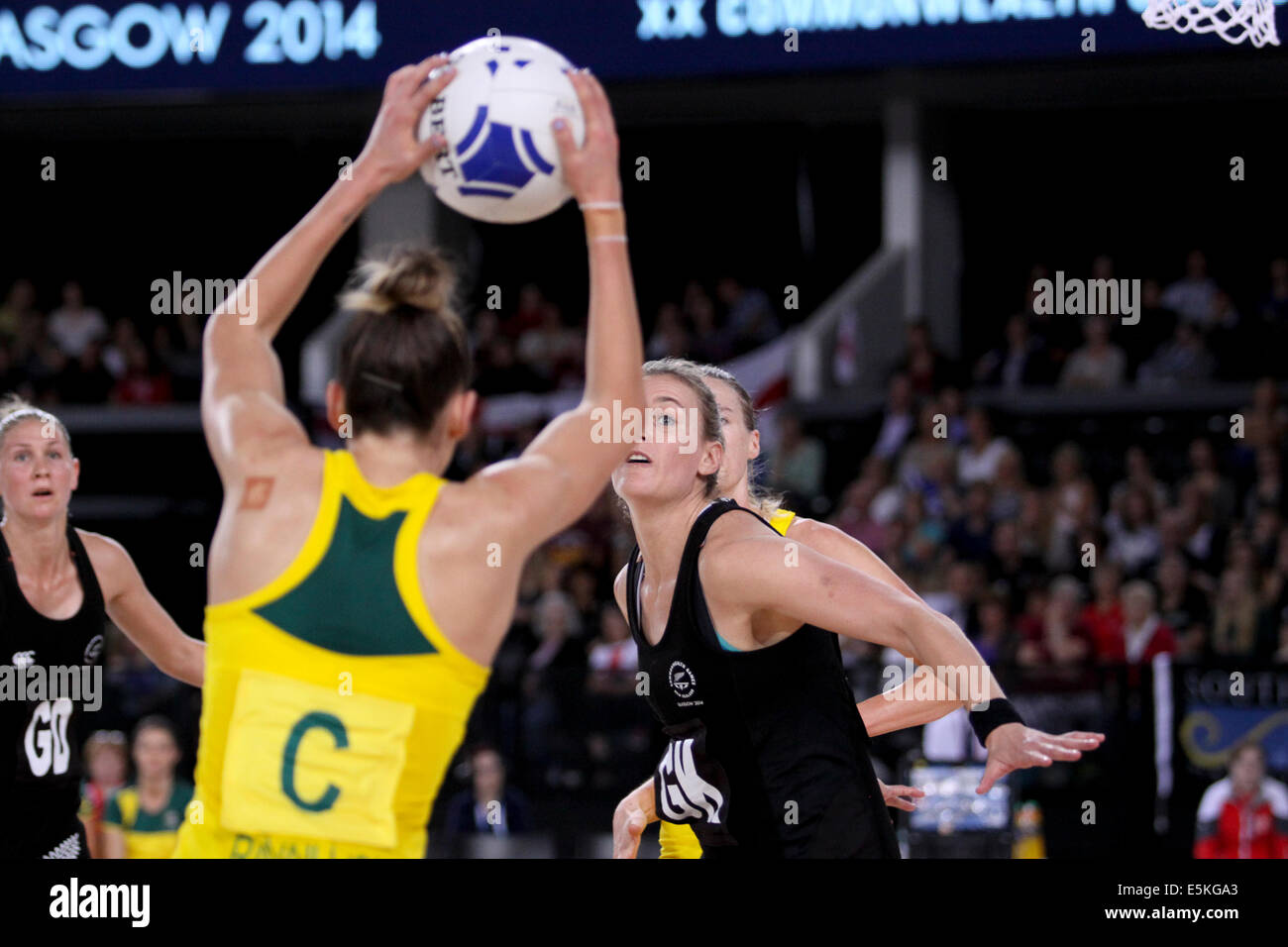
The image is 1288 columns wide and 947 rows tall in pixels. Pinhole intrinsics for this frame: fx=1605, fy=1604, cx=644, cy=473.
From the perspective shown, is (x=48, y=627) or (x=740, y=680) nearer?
(x=740, y=680)

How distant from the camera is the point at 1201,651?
339 inches

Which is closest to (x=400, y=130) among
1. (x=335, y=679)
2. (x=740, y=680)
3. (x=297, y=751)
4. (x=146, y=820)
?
(x=335, y=679)

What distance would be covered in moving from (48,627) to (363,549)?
7.04 feet

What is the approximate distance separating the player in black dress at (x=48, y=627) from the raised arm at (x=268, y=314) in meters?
1.75

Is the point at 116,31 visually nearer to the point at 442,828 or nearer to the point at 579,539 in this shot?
the point at 579,539

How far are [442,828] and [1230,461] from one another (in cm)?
560

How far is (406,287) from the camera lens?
266 centimetres

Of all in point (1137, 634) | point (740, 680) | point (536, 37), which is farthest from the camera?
point (536, 37)

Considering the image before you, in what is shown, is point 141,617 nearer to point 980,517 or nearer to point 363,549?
point 363,549

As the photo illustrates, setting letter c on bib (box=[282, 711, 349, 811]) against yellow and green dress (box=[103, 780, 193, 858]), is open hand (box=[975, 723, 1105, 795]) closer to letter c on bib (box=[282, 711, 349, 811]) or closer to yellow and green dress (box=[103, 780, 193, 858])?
letter c on bib (box=[282, 711, 349, 811])

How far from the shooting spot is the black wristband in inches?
125

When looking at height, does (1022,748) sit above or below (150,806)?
above

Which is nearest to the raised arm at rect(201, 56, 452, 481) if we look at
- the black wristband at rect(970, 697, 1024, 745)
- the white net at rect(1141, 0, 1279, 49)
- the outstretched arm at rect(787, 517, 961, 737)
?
the black wristband at rect(970, 697, 1024, 745)
